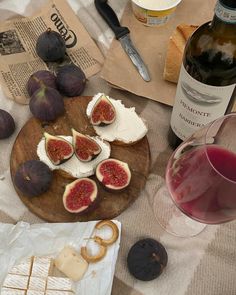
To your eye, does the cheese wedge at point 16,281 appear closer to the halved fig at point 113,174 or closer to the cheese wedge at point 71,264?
the cheese wedge at point 71,264

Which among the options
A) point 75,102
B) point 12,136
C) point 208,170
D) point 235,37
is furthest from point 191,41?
point 12,136

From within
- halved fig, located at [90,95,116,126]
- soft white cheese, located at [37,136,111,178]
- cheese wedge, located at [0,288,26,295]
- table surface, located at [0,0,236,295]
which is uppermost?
halved fig, located at [90,95,116,126]

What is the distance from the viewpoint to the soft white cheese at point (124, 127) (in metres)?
1.04

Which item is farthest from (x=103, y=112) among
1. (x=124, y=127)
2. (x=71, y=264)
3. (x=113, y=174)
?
(x=71, y=264)

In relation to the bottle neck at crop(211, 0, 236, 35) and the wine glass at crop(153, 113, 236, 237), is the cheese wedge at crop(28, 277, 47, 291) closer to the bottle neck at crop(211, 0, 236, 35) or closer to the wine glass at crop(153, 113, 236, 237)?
the wine glass at crop(153, 113, 236, 237)

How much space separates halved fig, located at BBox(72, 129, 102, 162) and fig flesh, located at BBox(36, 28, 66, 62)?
29cm

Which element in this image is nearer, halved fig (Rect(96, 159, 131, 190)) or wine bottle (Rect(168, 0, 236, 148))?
wine bottle (Rect(168, 0, 236, 148))

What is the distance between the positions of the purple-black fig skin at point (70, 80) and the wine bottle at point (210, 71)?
0.35 m

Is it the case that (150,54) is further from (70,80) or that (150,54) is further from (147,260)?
(147,260)

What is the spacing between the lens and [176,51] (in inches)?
43.1

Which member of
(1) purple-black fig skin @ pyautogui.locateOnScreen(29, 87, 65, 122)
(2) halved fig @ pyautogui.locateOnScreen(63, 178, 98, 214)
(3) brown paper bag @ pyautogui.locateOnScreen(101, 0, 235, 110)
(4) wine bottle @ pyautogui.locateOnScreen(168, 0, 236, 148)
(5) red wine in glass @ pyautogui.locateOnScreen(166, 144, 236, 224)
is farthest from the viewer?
(3) brown paper bag @ pyautogui.locateOnScreen(101, 0, 235, 110)

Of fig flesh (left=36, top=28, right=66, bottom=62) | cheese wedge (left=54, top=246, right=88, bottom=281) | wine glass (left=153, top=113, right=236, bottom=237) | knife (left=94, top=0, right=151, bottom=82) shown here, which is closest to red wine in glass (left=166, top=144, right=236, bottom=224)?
wine glass (left=153, top=113, right=236, bottom=237)

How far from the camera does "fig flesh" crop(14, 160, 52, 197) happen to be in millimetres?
930

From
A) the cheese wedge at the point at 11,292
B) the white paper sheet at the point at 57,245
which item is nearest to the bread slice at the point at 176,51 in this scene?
the white paper sheet at the point at 57,245
